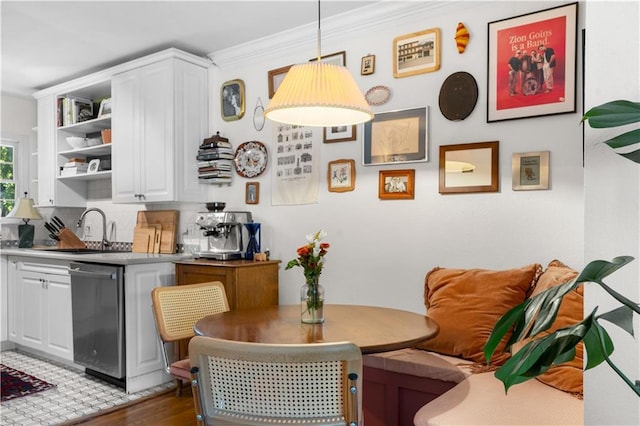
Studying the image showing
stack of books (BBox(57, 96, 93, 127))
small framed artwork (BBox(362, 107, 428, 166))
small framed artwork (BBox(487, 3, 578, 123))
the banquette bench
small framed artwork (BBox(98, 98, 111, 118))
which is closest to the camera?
the banquette bench

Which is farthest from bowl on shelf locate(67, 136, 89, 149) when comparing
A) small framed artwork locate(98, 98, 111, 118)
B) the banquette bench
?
the banquette bench

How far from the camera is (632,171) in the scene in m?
1.11

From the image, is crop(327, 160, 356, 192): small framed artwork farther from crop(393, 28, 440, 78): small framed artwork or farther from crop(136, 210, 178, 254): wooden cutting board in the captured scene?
crop(136, 210, 178, 254): wooden cutting board

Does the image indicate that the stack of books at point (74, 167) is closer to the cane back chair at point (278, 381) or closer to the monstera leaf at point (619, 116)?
the cane back chair at point (278, 381)

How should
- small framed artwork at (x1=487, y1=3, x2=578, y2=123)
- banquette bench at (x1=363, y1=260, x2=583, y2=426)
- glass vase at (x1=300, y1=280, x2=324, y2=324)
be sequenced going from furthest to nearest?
small framed artwork at (x1=487, y1=3, x2=578, y2=123)
glass vase at (x1=300, y1=280, x2=324, y2=324)
banquette bench at (x1=363, y1=260, x2=583, y2=426)

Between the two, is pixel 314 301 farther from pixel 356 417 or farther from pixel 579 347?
pixel 579 347

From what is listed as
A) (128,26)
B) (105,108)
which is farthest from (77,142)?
(128,26)

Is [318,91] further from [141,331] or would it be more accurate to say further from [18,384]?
[18,384]

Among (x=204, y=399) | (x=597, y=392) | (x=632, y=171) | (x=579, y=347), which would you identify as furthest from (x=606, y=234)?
(x=204, y=399)

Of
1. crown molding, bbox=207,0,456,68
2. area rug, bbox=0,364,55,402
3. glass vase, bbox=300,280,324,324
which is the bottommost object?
area rug, bbox=0,364,55,402

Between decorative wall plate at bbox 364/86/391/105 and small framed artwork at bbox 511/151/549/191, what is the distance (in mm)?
936

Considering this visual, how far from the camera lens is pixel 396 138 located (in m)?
3.16

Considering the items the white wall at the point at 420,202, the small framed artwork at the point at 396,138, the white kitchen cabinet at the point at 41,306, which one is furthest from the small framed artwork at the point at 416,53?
the white kitchen cabinet at the point at 41,306

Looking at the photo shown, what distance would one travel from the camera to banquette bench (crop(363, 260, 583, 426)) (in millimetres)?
1924
